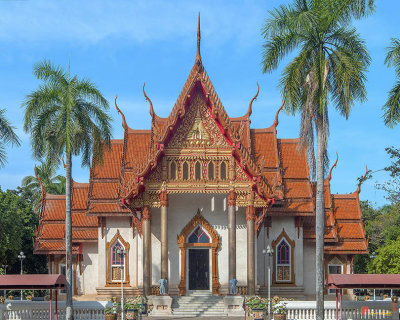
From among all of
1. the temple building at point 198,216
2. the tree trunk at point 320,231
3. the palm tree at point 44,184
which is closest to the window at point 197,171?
the temple building at point 198,216

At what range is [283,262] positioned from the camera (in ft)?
119

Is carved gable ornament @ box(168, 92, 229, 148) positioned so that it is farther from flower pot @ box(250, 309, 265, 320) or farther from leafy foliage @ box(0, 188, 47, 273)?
leafy foliage @ box(0, 188, 47, 273)

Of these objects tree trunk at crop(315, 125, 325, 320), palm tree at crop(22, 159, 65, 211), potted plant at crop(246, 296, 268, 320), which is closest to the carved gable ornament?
tree trunk at crop(315, 125, 325, 320)

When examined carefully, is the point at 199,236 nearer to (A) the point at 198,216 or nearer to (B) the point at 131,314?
(A) the point at 198,216

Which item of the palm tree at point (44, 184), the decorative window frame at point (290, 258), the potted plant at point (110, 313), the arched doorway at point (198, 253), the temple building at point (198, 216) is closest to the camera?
the potted plant at point (110, 313)

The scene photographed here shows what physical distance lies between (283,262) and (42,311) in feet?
43.4

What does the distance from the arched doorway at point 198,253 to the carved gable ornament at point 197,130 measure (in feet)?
11.2

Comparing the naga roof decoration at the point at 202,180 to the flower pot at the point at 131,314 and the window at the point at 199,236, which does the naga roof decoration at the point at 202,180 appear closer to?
the window at the point at 199,236

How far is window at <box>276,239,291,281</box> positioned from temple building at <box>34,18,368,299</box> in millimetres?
50

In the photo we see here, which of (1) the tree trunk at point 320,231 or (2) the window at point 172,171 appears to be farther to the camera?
(2) the window at point 172,171

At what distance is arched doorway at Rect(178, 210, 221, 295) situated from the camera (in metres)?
33.9

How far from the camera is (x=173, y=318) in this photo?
98.1 feet

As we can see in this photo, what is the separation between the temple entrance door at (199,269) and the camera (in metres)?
34.1

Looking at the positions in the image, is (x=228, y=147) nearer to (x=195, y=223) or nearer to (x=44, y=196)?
(x=195, y=223)
